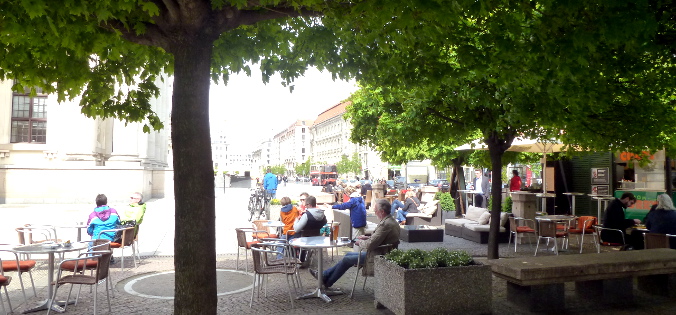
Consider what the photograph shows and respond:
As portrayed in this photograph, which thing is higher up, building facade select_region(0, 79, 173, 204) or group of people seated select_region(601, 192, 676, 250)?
building facade select_region(0, 79, 173, 204)

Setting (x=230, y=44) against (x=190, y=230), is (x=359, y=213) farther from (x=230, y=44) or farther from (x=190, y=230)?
(x=190, y=230)

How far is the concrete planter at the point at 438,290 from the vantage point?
18.5ft

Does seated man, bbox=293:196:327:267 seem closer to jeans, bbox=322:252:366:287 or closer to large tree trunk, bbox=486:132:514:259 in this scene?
jeans, bbox=322:252:366:287

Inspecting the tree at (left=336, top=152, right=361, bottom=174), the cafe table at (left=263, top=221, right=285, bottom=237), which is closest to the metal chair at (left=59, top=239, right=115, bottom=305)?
the cafe table at (left=263, top=221, right=285, bottom=237)

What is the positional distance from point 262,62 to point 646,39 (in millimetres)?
4429

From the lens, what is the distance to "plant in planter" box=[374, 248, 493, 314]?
18.5 feet

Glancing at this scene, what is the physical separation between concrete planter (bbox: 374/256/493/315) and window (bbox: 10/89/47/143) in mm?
27637

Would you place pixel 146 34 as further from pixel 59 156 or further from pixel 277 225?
pixel 59 156

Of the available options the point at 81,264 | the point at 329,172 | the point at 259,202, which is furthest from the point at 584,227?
the point at 329,172

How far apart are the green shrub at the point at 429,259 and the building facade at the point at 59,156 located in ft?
70.9

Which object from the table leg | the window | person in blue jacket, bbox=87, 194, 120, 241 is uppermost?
the window

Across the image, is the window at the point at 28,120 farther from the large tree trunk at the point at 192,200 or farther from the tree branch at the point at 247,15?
the large tree trunk at the point at 192,200

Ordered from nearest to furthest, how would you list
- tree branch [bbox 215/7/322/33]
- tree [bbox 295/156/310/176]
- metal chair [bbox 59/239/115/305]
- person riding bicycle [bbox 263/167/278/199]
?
tree branch [bbox 215/7/322/33] < metal chair [bbox 59/239/115/305] < person riding bicycle [bbox 263/167/278/199] < tree [bbox 295/156/310/176]

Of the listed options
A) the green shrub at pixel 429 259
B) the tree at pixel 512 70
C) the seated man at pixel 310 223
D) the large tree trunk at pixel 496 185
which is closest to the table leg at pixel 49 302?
the seated man at pixel 310 223
